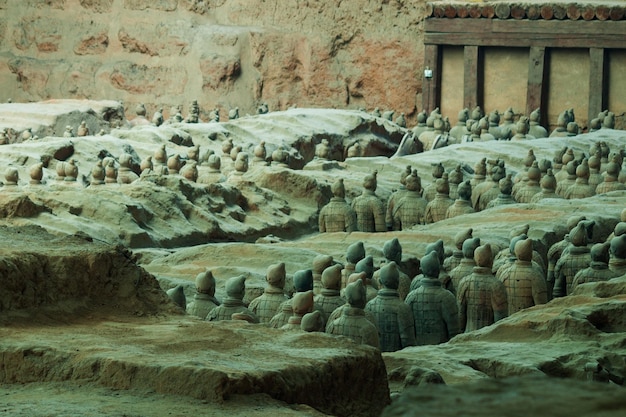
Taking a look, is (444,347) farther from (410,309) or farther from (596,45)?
(596,45)

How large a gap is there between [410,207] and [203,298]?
419 centimetres

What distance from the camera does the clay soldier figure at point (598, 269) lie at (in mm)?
6953

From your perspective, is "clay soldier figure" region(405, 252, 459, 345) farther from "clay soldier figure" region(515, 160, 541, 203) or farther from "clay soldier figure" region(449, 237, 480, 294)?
"clay soldier figure" region(515, 160, 541, 203)

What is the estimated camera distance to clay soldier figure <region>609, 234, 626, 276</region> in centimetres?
696

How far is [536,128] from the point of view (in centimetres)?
1464

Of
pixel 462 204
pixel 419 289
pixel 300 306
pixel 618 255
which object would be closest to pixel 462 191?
pixel 462 204

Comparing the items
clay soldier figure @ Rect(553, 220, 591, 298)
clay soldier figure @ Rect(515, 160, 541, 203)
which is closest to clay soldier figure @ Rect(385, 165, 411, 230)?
clay soldier figure @ Rect(515, 160, 541, 203)

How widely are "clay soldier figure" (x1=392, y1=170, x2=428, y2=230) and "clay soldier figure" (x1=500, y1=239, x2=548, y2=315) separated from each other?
3.08m

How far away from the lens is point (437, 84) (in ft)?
52.7

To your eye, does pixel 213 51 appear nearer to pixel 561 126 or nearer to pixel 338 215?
pixel 561 126

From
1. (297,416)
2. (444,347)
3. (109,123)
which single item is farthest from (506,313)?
(109,123)

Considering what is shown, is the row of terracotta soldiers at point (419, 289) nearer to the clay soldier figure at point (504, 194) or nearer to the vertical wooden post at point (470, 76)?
the clay soldier figure at point (504, 194)

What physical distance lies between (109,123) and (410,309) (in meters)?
8.73

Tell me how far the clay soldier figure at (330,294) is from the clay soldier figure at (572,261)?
195 cm
